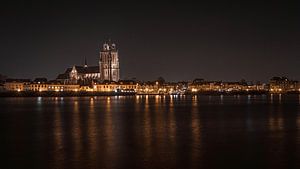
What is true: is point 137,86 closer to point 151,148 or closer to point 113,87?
point 113,87

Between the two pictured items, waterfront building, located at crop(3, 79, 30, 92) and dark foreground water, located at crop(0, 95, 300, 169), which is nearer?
dark foreground water, located at crop(0, 95, 300, 169)

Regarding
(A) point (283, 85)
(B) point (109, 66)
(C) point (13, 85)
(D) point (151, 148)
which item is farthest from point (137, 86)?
(D) point (151, 148)

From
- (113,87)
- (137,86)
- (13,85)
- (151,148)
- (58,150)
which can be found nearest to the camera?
(58,150)

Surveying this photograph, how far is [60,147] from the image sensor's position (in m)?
19.2

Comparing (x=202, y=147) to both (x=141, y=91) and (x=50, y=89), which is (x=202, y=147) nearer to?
(x=50, y=89)

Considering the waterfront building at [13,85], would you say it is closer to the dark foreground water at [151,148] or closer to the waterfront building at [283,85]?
the waterfront building at [283,85]

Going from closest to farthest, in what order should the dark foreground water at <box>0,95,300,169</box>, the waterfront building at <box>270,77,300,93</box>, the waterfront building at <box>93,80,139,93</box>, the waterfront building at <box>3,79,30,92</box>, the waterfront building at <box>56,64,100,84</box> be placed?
the dark foreground water at <box>0,95,300,169</box>, the waterfront building at <box>3,79,30,92</box>, the waterfront building at <box>93,80,139,93</box>, the waterfront building at <box>56,64,100,84</box>, the waterfront building at <box>270,77,300,93</box>

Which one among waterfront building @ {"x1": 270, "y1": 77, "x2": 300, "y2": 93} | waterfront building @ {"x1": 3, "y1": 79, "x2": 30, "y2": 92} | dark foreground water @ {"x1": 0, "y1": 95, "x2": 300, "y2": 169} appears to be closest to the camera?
dark foreground water @ {"x1": 0, "y1": 95, "x2": 300, "y2": 169}

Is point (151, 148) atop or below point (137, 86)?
below

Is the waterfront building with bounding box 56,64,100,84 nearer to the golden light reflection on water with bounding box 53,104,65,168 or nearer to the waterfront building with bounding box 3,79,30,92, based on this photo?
the waterfront building with bounding box 3,79,30,92

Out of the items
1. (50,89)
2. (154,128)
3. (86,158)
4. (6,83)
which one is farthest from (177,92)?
(86,158)

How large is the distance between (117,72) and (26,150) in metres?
142

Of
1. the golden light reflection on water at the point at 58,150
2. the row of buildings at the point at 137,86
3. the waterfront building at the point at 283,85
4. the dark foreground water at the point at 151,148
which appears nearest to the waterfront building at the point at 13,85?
the row of buildings at the point at 137,86

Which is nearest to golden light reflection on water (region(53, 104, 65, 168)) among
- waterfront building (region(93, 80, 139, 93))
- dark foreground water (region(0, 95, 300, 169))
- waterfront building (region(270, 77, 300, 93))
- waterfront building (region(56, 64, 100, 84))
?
dark foreground water (region(0, 95, 300, 169))
